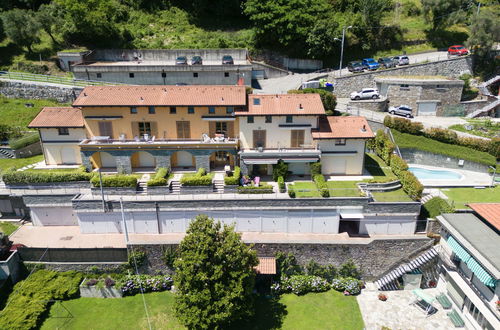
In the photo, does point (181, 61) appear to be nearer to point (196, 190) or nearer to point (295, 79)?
point (295, 79)

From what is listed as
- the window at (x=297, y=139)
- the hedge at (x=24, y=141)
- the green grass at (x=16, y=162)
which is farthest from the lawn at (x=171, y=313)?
the hedge at (x=24, y=141)

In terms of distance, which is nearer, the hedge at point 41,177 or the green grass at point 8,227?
the green grass at point 8,227

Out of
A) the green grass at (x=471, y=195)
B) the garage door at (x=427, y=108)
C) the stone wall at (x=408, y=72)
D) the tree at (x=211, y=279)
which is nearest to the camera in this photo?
the tree at (x=211, y=279)

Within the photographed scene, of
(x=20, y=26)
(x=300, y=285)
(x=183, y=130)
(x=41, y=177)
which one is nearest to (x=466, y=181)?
(x=300, y=285)

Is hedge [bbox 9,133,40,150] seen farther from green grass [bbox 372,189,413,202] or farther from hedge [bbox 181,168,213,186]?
green grass [bbox 372,189,413,202]

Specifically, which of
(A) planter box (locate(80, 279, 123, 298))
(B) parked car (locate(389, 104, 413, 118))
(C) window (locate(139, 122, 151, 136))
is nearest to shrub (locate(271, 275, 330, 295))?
(A) planter box (locate(80, 279, 123, 298))

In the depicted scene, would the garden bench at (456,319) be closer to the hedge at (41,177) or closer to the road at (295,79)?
the hedge at (41,177)
